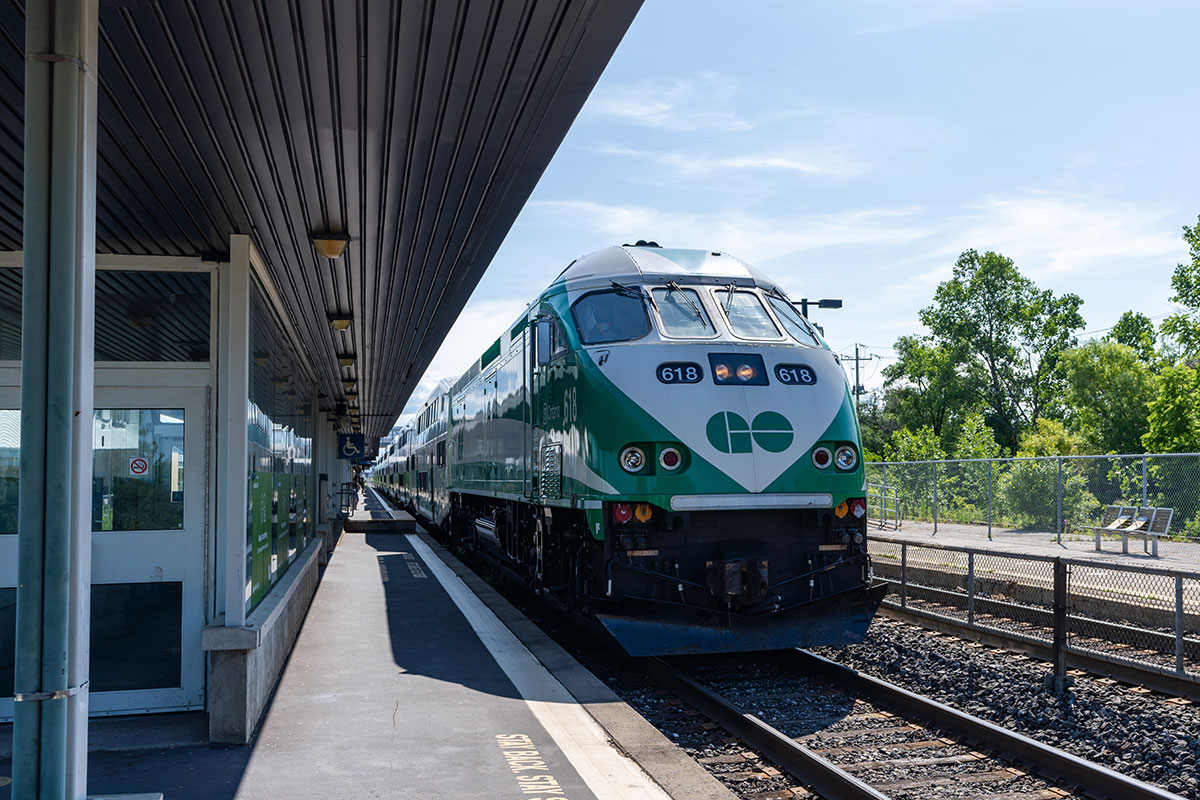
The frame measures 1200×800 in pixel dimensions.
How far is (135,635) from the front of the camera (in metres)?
6.54

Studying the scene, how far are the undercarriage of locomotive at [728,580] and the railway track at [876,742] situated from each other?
0.45 metres

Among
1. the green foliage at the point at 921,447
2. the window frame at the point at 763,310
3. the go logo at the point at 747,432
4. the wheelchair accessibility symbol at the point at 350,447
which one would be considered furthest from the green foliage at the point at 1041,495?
the green foliage at the point at 921,447

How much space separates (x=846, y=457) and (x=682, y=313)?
195 cm

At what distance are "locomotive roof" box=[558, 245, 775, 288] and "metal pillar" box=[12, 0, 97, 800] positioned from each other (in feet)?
20.1

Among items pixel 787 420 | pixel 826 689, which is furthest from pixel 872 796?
pixel 787 420

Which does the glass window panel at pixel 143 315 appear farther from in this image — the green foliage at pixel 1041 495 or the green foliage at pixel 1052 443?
the green foliage at pixel 1052 443

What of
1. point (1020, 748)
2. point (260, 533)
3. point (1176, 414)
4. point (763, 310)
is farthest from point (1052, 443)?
point (260, 533)

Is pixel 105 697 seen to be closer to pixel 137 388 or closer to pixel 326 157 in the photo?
pixel 137 388

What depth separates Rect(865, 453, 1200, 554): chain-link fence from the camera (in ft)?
51.7

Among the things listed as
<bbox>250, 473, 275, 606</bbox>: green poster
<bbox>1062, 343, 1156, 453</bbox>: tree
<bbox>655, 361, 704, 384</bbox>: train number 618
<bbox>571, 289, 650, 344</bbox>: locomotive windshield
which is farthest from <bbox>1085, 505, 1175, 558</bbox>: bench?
<bbox>1062, 343, 1156, 453</bbox>: tree

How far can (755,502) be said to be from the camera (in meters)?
8.29

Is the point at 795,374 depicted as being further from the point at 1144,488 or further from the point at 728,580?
the point at 1144,488

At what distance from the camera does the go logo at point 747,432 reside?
8.37 m

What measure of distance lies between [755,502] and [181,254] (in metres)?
4.70
